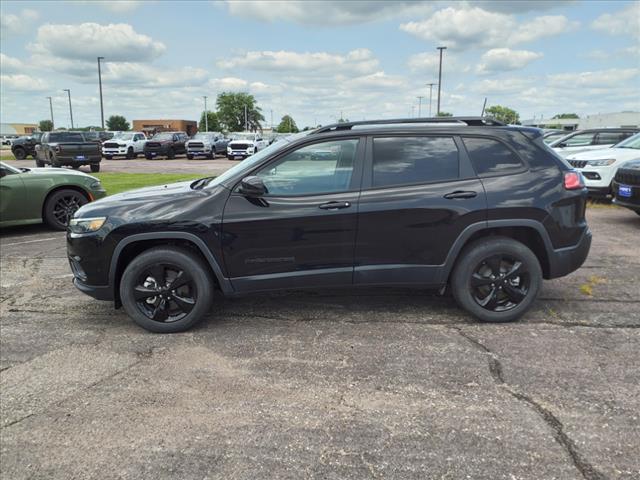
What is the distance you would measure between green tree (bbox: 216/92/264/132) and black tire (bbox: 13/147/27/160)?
78553mm

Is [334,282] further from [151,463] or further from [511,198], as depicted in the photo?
[151,463]

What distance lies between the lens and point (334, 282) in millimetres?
4391

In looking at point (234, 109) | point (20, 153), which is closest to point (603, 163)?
point (20, 153)

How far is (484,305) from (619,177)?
590 cm

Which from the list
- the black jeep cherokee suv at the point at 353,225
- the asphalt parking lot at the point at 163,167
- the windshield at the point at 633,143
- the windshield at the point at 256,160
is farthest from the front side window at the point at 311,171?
the asphalt parking lot at the point at 163,167

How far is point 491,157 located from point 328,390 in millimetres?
2455

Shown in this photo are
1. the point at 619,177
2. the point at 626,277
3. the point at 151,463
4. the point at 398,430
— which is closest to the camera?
the point at 151,463

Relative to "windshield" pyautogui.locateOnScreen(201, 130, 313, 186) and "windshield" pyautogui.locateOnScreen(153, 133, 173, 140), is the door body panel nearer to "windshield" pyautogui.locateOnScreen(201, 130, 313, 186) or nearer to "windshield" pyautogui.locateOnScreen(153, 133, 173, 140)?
"windshield" pyautogui.locateOnScreen(201, 130, 313, 186)

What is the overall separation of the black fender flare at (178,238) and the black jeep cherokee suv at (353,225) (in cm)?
1

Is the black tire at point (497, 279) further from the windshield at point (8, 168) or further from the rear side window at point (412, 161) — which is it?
the windshield at point (8, 168)

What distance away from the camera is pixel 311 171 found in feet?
14.4

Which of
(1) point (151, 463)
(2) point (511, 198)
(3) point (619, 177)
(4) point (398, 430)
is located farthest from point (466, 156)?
(3) point (619, 177)

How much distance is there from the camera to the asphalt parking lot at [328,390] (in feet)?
8.83

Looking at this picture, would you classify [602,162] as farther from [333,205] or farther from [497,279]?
[333,205]
